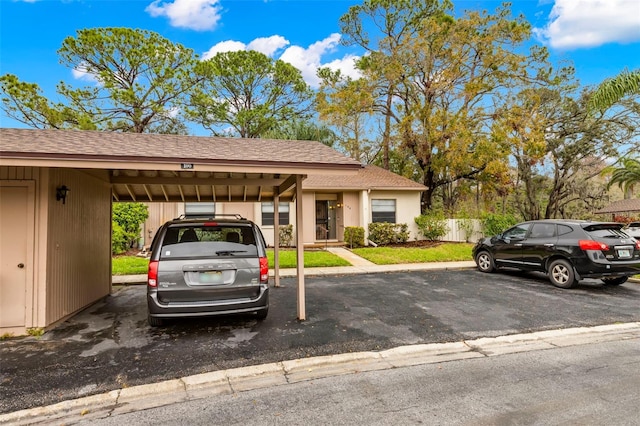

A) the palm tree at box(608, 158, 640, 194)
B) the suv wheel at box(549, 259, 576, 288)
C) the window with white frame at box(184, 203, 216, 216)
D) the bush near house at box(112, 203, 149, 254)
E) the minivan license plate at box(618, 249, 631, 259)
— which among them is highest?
the palm tree at box(608, 158, 640, 194)

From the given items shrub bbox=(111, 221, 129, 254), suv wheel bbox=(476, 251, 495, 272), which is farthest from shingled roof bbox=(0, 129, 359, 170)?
shrub bbox=(111, 221, 129, 254)

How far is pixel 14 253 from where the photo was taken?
504cm

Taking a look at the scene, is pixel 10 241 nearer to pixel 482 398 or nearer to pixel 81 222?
pixel 81 222

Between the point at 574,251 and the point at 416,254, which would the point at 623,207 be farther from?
the point at 574,251

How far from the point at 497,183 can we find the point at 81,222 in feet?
61.3

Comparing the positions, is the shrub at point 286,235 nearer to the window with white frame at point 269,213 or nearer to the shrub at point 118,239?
the window with white frame at point 269,213

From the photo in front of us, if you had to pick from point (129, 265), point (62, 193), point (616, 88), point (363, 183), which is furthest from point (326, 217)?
point (62, 193)

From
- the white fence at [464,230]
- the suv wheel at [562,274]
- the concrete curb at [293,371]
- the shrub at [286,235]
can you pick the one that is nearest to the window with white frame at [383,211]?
the white fence at [464,230]

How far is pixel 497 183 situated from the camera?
18.4m

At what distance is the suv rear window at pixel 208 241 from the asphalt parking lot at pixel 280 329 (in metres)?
1.22

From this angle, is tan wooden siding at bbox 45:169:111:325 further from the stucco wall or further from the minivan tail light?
the stucco wall

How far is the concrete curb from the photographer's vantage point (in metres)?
3.10

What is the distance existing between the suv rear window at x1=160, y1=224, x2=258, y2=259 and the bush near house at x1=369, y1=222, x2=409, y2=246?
11.8 metres

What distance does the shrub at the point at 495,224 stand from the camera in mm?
15977
